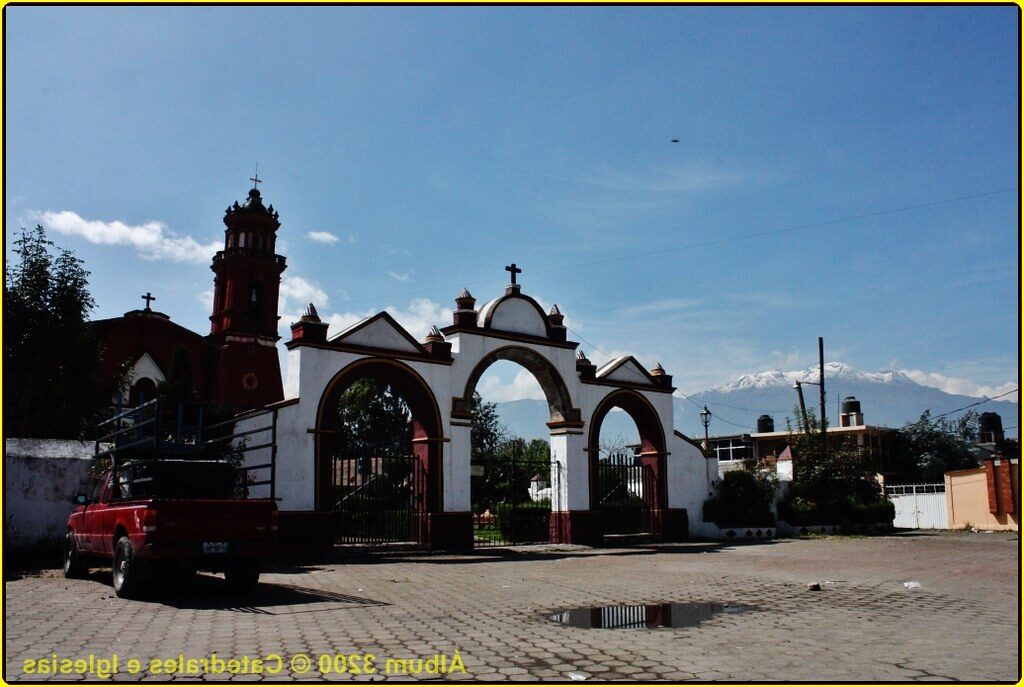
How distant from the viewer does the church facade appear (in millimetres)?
38094

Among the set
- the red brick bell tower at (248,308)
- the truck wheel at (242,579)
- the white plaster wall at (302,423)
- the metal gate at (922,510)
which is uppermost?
the red brick bell tower at (248,308)

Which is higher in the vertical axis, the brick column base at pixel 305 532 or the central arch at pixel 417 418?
the central arch at pixel 417 418

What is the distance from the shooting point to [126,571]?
10.3 metres

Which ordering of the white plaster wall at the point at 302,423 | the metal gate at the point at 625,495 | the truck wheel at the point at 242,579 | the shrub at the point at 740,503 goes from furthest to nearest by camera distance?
the shrub at the point at 740,503
the metal gate at the point at 625,495
the white plaster wall at the point at 302,423
the truck wheel at the point at 242,579

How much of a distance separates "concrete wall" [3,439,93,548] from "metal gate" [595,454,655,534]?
45.2ft

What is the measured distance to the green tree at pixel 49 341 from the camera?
18.6m

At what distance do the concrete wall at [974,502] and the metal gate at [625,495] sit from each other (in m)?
17.6

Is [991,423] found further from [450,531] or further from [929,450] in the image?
[450,531]

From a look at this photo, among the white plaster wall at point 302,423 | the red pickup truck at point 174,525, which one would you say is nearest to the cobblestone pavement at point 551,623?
the red pickup truck at point 174,525

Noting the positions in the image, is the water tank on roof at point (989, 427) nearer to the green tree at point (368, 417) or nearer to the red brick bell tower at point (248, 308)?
the green tree at point (368, 417)

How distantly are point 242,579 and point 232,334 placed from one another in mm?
31399

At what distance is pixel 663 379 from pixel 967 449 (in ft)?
140

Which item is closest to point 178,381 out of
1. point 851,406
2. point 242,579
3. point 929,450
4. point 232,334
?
point 232,334

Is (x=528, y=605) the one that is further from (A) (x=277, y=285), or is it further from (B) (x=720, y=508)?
(A) (x=277, y=285)
